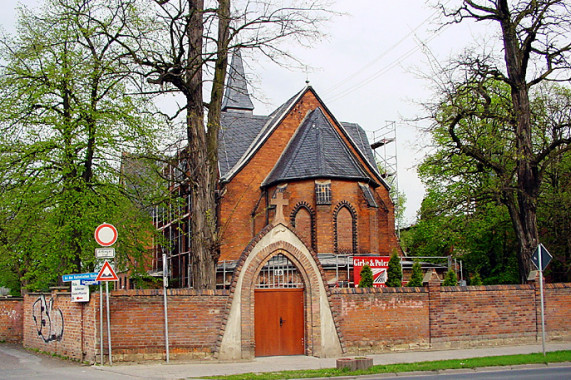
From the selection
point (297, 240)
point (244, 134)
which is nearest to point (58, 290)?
point (297, 240)

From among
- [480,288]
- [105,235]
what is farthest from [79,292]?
[480,288]

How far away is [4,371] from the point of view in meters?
14.5

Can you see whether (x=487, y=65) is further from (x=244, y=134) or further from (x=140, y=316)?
(x=244, y=134)

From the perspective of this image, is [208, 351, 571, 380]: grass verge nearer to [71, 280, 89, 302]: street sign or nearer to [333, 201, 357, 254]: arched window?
[71, 280, 89, 302]: street sign

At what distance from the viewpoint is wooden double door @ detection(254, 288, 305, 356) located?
16.6m

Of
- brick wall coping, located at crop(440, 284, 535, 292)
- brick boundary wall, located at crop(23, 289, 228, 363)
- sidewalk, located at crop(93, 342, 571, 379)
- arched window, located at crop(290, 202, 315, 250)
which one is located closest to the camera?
sidewalk, located at crop(93, 342, 571, 379)

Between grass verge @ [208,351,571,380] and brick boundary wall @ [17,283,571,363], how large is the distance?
2.40 meters

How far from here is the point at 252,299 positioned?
640 inches

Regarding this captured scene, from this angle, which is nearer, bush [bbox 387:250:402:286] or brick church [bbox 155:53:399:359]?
brick church [bbox 155:53:399:359]

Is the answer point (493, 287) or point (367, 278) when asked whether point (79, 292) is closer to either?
point (367, 278)

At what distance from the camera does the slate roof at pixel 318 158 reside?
Answer: 31109 millimetres

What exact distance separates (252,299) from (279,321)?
1152mm

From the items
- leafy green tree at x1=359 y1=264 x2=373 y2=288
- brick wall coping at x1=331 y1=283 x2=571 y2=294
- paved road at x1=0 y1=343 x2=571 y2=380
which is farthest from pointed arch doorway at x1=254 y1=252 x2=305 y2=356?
leafy green tree at x1=359 y1=264 x2=373 y2=288

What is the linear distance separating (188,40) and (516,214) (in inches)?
509
